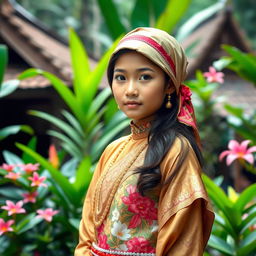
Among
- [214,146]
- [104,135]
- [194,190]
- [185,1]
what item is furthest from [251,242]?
[214,146]

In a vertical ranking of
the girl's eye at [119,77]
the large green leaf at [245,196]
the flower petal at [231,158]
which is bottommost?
the large green leaf at [245,196]

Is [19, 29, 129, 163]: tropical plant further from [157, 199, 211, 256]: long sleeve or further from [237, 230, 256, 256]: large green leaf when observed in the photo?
[157, 199, 211, 256]: long sleeve

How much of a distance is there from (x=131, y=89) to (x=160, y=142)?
0.18 metres

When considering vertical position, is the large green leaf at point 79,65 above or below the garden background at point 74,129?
above

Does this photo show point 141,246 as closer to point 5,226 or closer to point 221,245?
point 221,245

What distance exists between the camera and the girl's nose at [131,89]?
121cm

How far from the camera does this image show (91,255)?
1319mm

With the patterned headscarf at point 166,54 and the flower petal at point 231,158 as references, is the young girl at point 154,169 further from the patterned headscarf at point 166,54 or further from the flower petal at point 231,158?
the flower petal at point 231,158

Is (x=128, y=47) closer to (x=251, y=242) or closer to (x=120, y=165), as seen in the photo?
(x=120, y=165)

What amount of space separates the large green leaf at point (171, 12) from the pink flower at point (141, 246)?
1942 millimetres

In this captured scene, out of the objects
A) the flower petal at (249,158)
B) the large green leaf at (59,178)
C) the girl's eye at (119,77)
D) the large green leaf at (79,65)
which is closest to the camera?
the girl's eye at (119,77)

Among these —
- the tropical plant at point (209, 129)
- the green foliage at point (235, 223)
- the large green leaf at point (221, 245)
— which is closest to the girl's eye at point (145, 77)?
the green foliage at point (235, 223)

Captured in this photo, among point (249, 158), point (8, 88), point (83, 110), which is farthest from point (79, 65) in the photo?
point (249, 158)

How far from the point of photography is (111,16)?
304 centimetres
